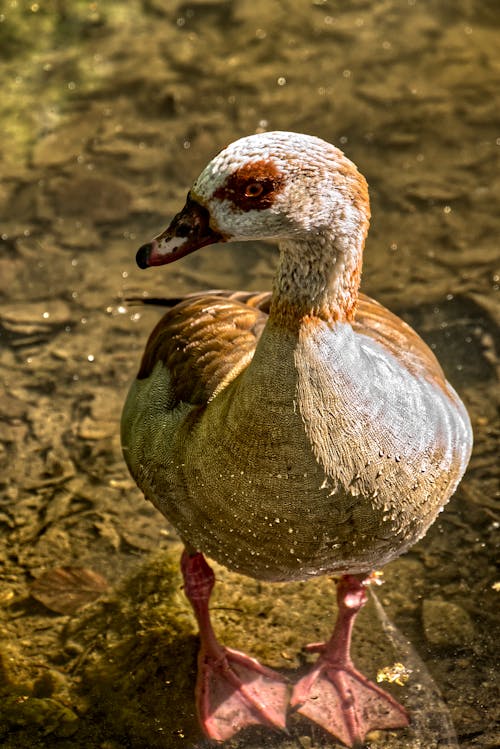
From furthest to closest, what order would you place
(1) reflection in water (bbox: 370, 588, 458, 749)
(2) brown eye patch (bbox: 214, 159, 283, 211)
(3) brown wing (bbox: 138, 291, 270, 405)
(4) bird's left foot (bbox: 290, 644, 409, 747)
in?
(4) bird's left foot (bbox: 290, 644, 409, 747), (1) reflection in water (bbox: 370, 588, 458, 749), (3) brown wing (bbox: 138, 291, 270, 405), (2) brown eye patch (bbox: 214, 159, 283, 211)

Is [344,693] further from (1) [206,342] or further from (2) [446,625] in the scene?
(1) [206,342]

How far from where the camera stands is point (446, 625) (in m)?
4.59

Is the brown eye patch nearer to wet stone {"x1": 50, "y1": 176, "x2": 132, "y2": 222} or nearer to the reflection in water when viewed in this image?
the reflection in water

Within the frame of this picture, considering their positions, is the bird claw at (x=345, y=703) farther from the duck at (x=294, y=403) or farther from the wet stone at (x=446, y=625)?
the wet stone at (x=446, y=625)

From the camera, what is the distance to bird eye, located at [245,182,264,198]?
310cm

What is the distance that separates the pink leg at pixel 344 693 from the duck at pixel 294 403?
0.03 meters

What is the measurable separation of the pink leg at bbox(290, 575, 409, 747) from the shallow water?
0.27 ft

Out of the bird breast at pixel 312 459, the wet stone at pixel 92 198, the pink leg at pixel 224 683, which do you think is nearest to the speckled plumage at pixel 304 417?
the bird breast at pixel 312 459

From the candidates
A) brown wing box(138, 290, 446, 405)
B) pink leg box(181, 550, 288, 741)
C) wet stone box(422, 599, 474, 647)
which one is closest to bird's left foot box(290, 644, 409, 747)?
pink leg box(181, 550, 288, 741)

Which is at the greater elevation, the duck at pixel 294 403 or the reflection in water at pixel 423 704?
the duck at pixel 294 403

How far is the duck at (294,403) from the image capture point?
318 cm

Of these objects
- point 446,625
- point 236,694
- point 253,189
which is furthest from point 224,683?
point 253,189

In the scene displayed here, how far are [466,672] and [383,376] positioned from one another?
64.6 inches

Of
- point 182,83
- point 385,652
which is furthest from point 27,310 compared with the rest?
point 385,652
